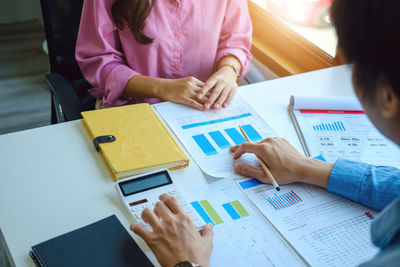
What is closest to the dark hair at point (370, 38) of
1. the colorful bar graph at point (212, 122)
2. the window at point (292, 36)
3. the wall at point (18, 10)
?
the colorful bar graph at point (212, 122)

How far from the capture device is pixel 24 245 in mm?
863

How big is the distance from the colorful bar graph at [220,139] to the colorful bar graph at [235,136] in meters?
0.02

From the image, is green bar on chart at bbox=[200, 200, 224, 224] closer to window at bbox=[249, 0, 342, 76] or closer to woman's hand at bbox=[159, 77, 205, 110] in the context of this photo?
woman's hand at bbox=[159, 77, 205, 110]

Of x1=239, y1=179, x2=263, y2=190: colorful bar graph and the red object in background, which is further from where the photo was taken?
the red object in background

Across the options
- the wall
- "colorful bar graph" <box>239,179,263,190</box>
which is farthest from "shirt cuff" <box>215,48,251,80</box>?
the wall

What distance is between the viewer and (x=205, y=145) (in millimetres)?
1192

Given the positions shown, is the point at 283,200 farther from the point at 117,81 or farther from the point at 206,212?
the point at 117,81

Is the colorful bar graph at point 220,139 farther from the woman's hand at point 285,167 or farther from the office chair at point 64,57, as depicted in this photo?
the office chair at point 64,57

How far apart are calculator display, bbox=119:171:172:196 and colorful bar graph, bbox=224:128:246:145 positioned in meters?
0.26

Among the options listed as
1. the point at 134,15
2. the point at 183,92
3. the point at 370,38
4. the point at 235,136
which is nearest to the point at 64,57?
the point at 134,15

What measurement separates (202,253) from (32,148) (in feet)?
1.84

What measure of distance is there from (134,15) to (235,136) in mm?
532

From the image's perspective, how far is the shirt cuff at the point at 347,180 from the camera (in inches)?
41.1

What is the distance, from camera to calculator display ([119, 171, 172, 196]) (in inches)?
39.3
